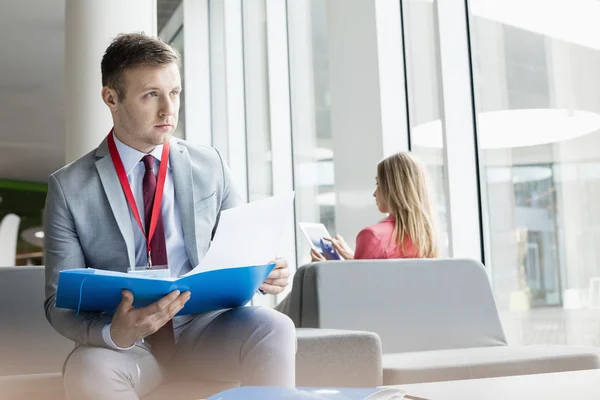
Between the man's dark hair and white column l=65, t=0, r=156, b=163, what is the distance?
271 cm

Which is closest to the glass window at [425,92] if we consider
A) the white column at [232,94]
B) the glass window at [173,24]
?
the white column at [232,94]

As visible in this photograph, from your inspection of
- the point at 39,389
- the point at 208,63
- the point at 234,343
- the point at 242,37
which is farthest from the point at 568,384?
the point at 208,63

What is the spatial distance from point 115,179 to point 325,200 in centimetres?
363

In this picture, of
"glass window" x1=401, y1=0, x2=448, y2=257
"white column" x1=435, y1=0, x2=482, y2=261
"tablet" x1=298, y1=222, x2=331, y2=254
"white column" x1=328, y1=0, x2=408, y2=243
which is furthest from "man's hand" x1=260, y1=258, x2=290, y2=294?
"white column" x1=328, y1=0, x2=408, y2=243

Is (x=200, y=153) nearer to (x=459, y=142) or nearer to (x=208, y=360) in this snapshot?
(x=208, y=360)

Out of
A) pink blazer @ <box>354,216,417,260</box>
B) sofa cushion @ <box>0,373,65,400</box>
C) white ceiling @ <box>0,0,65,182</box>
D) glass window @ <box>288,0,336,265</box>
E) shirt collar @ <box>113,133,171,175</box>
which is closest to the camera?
shirt collar @ <box>113,133,171,175</box>

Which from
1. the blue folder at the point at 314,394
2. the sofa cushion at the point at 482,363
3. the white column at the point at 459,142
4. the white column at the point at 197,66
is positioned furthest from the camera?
the white column at the point at 197,66

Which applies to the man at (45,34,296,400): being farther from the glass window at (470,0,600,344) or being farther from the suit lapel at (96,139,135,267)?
the glass window at (470,0,600,344)

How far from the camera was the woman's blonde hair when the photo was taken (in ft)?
10.2

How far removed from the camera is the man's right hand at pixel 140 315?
1425mm

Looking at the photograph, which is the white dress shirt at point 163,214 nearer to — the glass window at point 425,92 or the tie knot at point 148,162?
the tie knot at point 148,162

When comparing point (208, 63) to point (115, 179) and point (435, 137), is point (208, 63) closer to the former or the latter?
point (435, 137)

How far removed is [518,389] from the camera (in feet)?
3.40

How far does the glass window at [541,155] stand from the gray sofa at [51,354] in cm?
153
